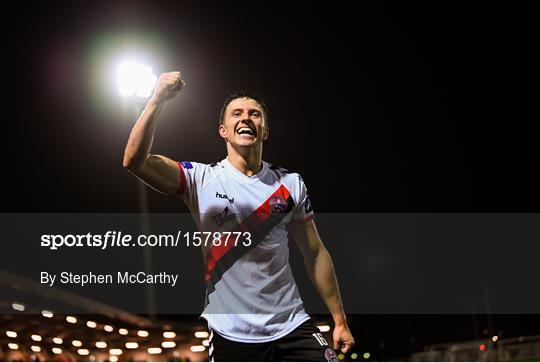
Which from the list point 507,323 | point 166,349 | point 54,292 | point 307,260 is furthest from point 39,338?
point 507,323

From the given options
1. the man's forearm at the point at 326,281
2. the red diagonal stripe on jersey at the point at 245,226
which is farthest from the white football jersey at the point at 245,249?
the man's forearm at the point at 326,281

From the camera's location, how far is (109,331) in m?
26.9

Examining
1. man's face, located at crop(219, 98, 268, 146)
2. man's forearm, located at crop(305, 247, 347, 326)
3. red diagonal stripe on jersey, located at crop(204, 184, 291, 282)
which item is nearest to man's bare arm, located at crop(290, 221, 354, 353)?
man's forearm, located at crop(305, 247, 347, 326)

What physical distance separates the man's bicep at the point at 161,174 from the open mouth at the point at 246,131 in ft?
1.54

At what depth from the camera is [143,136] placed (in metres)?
3.42

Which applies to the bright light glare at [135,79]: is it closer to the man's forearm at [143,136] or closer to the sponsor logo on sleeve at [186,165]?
the sponsor logo on sleeve at [186,165]

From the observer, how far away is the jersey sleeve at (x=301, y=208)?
4.14 m

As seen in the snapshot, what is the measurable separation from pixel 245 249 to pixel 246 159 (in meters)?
0.63

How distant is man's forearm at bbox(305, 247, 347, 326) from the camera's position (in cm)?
398

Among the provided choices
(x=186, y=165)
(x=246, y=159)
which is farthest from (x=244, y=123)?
(x=186, y=165)

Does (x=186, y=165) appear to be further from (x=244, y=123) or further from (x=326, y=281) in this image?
(x=326, y=281)

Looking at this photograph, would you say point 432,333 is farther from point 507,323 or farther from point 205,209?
point 205,209

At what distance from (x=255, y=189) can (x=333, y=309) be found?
35.6 inches

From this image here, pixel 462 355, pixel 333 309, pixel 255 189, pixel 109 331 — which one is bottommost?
pixel 333 309
